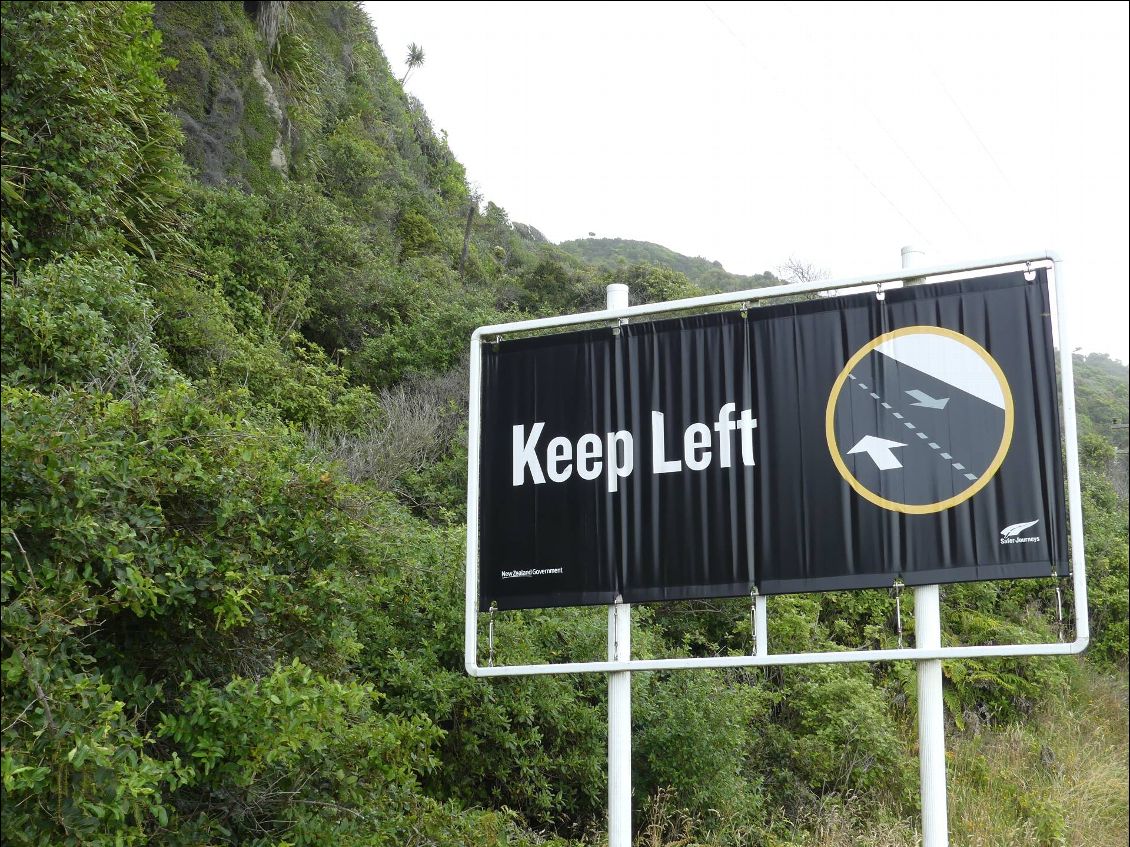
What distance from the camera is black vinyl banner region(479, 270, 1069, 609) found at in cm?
635

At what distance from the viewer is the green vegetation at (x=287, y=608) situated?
5391 mm

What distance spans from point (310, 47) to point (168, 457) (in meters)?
20.1

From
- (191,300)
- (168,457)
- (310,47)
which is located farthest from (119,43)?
(310,47)

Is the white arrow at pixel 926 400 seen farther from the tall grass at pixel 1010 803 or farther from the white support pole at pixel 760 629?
the tall grass at pixel 1010 803

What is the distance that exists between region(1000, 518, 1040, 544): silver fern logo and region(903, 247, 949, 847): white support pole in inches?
20.4

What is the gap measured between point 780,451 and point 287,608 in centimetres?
322

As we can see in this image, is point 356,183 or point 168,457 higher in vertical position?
point 356,183

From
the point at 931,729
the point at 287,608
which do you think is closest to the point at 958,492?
the point at 931,729

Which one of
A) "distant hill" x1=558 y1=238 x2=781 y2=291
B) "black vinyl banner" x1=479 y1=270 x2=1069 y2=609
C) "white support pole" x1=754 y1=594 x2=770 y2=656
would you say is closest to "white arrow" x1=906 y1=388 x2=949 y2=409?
"black vinyl banner" x1=479 y1=270 x2=1069 y2=609

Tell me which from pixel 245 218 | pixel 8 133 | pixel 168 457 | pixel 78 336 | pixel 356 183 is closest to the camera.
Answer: pixel 168 457

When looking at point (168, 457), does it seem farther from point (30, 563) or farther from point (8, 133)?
point (8, 133)

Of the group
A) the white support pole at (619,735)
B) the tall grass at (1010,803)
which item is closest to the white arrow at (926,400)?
the white support pole at (619,735)

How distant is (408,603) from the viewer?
29.7 feet

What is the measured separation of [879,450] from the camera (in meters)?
6.64
